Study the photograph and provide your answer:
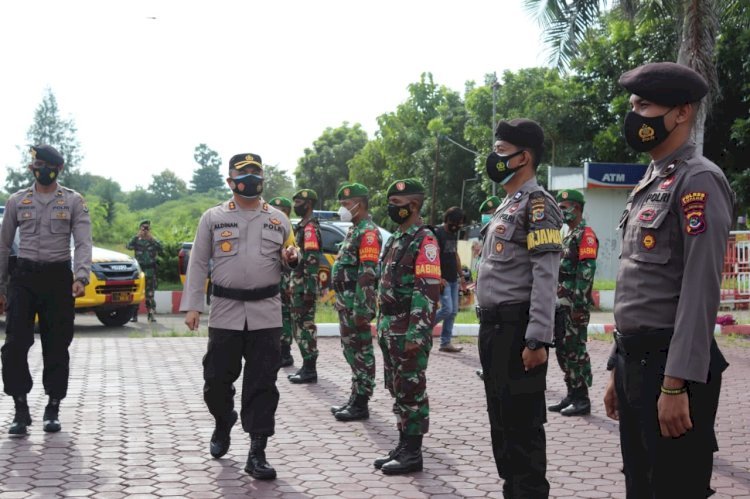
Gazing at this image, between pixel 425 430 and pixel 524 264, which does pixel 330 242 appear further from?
pixel 524 264

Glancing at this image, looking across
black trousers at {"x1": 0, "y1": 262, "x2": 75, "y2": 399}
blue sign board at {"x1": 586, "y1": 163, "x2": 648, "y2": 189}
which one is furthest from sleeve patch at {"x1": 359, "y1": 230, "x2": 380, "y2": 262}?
blue sign board at {"x1": 586, "y1": 163, "x2": 648, "y2": 189}

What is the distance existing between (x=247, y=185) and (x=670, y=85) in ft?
10.9

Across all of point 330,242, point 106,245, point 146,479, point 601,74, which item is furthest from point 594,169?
point 106,245

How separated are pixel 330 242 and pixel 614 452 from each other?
13.5 metres

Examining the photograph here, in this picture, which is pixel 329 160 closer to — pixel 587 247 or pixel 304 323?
pixel 304 323

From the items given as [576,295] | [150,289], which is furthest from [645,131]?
[150,289]

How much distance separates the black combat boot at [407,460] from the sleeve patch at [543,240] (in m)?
2.06

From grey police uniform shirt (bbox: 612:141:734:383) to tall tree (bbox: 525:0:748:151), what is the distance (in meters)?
12.5

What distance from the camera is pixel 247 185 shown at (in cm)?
596

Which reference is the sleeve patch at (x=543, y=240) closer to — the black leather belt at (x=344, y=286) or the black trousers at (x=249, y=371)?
the black trousers at (x=249, y=371)

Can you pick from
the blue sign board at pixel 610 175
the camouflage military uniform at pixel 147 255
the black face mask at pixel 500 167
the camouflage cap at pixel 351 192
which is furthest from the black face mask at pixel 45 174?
the blue sign board at pixel 610 175

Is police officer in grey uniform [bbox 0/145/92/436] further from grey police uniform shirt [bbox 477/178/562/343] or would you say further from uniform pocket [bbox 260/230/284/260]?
grey police uniform shirt [bbox 477/178/562/343]

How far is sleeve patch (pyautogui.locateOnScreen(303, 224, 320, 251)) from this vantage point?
9.31 metres

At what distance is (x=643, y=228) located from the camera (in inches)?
127
